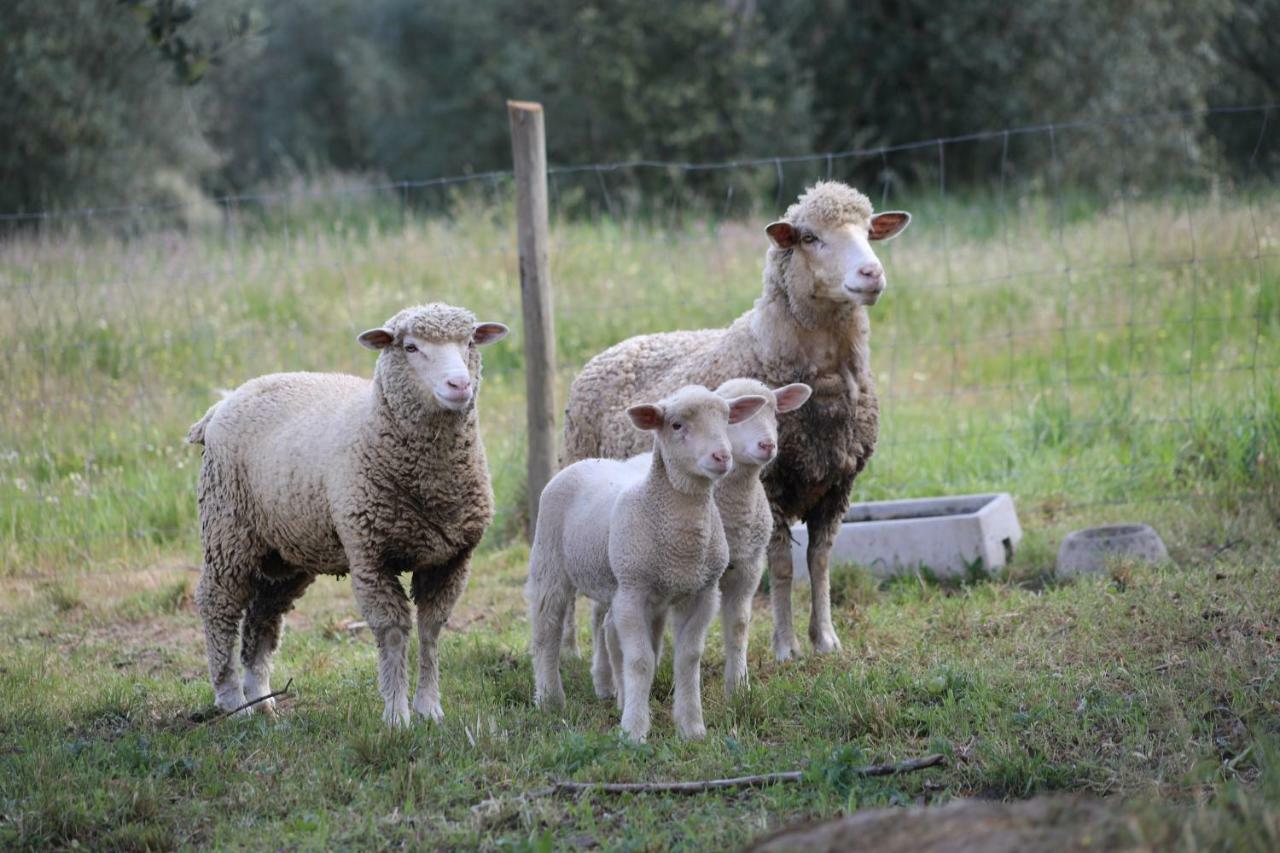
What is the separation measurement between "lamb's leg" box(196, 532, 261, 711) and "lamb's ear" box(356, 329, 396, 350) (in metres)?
1.07

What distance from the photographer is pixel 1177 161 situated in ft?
76.9

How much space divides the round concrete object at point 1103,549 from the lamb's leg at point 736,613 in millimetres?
2157

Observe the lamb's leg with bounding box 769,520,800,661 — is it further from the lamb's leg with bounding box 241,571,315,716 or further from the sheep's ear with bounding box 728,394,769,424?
the lamb's leg with bounding box 241,571,315,716

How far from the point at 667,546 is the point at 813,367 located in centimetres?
157

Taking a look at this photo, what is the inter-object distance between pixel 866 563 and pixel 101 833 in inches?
163

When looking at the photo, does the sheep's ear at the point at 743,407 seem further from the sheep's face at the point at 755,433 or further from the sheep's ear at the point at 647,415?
the sheep's ear at the point at 647,415

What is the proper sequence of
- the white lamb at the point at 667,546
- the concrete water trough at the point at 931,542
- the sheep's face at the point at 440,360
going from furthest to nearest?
the concrete water trough at the point at 931,542, the sheep's face at the point at 440,360, the white lamb at the point at 667,546

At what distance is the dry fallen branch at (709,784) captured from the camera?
161 inches

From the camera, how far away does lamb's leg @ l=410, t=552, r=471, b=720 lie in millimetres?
5285

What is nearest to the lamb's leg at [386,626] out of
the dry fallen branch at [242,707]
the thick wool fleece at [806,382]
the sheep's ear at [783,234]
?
the dry fallen branch at [242,707]

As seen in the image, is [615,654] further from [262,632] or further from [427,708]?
[262,632]

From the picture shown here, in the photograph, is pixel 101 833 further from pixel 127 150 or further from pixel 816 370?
pixel 127 150

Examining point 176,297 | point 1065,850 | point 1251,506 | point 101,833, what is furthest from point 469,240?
point 1065,850

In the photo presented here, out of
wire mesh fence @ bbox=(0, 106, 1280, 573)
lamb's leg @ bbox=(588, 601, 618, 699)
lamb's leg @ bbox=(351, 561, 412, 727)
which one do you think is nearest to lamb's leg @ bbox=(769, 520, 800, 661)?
lamb's leg @ bbox=(588, 601, 618, 699)
